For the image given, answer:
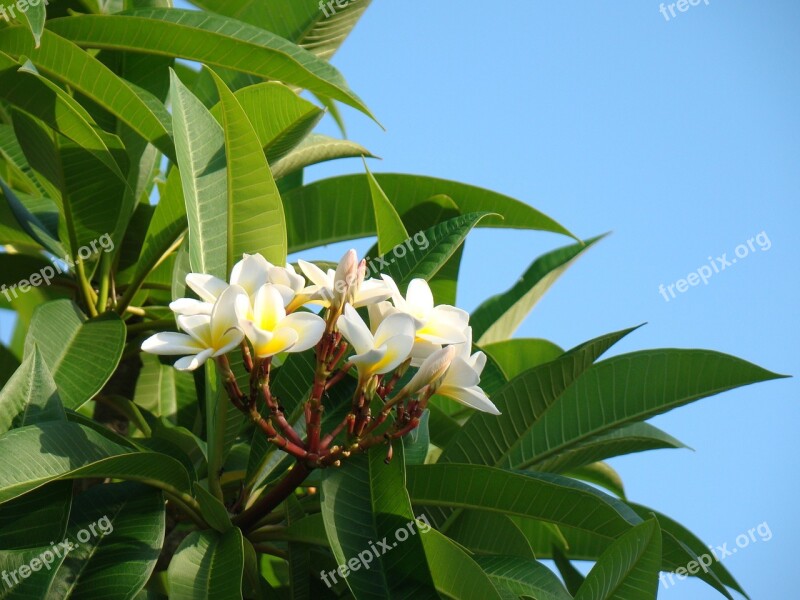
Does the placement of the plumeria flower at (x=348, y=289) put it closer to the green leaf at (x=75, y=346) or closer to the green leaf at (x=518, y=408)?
the green leaf at (x=518, y=408)

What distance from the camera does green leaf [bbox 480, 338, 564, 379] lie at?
77.2 inches

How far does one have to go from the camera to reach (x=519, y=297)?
2049 mm

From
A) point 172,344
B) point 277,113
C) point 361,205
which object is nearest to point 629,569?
point 172,344

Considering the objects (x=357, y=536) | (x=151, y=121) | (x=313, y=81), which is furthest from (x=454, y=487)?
(x=151, y=121)

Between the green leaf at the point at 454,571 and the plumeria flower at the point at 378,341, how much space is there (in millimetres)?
221

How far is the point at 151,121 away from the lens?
1.47 meters

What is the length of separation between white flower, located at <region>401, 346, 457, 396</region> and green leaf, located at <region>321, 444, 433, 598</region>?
122mm

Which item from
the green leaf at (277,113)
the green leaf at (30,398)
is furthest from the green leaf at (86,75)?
the green leaf at (30,398)

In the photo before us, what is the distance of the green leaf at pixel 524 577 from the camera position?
1245mm

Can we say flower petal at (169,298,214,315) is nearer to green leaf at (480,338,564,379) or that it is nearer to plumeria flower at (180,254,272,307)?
plumeria flower at (180,254,272,307)

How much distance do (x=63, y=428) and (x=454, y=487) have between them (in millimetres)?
523

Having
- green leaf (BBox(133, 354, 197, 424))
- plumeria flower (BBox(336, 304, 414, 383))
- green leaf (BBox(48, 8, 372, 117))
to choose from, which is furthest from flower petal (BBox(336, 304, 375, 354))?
green leaf (BBox(133, 354, 197, 424))

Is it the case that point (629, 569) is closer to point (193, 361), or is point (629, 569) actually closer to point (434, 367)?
point (434, 367)

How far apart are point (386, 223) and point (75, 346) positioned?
1.80 feet
